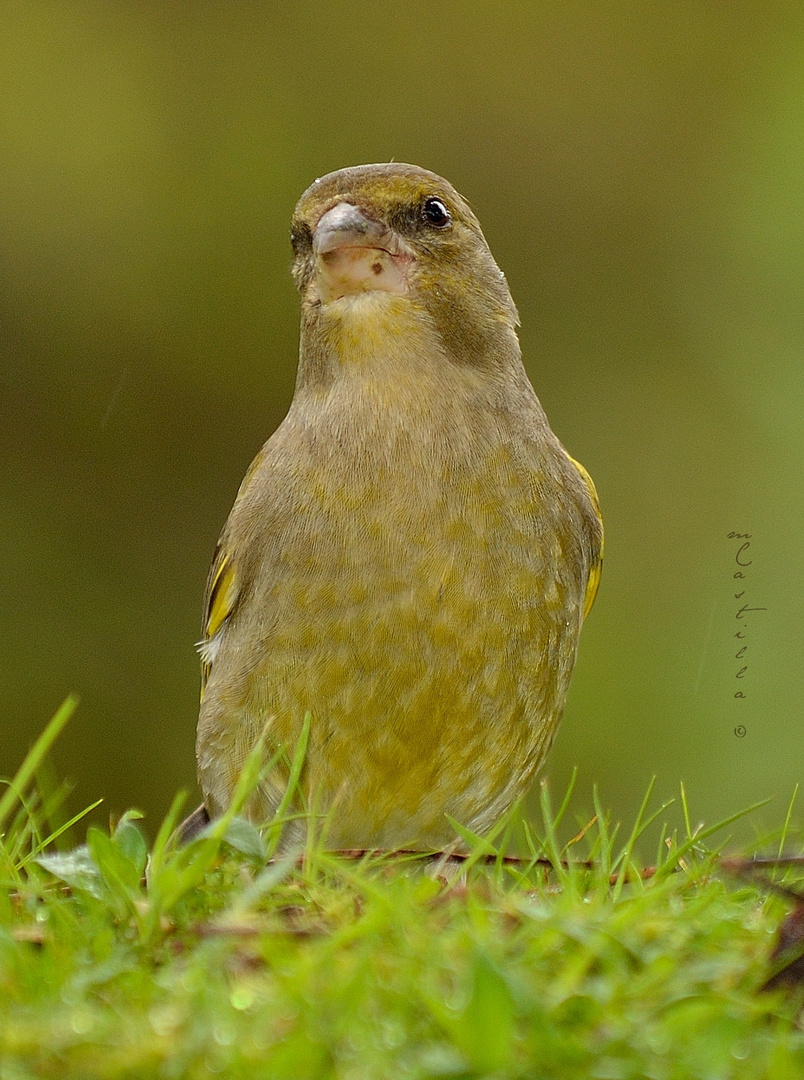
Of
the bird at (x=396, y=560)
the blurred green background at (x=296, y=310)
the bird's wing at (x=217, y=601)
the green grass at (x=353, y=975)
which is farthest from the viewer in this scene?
the blurred green background at (x=296, y=310)

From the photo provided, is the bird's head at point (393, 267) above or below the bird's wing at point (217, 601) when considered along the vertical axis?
above

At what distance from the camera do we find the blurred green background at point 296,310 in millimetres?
→ 8266

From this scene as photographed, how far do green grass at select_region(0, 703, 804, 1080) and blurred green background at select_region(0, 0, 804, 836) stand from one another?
5359 millimetres

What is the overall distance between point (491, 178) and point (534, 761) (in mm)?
5834

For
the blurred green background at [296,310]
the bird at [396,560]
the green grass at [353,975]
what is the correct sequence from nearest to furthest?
the green grass at [353,975] → the bird at [396,560] → the blurred green background at [296,310]

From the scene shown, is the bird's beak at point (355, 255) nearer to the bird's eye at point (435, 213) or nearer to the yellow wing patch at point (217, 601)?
the bird's eye at point (435, 213)

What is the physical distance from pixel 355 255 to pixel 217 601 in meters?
1.11

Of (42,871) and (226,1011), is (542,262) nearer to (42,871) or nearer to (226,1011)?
(42,871)

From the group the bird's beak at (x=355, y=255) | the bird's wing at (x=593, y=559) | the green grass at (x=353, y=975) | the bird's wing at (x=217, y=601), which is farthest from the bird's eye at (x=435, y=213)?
the green grass at (x=353, y=975)

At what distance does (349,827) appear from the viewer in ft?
13.4

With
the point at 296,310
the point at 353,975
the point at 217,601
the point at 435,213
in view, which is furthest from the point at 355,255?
the point at 296,310

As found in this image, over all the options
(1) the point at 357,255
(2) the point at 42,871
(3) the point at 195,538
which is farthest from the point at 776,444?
(2) the point at 42,871

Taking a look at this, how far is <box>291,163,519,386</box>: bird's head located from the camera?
408 centimetres

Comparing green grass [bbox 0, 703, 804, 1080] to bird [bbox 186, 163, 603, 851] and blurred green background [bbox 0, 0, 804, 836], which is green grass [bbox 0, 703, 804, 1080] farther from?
blurred green background [bbox 0, 0, 804, 836]
